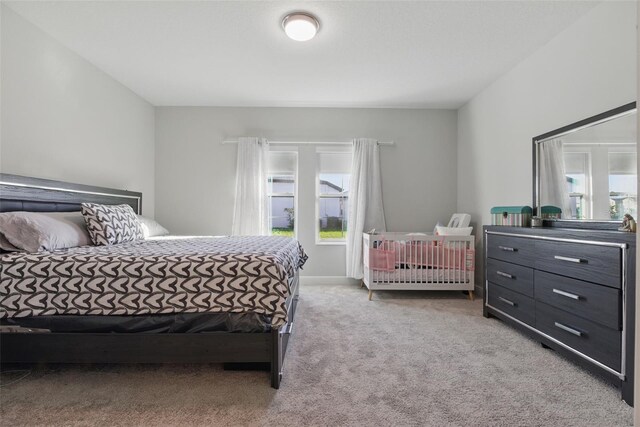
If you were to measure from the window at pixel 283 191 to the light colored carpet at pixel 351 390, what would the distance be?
2061 mm

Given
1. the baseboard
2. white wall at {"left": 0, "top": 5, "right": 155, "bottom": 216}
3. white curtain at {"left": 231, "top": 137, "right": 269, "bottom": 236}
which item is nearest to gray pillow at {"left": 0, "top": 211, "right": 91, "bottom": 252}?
white wall at {"left": 0, "top": 5, "right": 155, "bottom": 216}

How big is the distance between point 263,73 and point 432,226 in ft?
9.23

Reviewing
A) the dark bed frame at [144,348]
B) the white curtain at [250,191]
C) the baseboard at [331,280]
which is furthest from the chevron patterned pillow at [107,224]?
the baseboard at [331,280]

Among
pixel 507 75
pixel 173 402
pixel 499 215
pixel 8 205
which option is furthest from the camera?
pixel 507 75

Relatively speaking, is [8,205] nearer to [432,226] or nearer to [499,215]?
[499,215]

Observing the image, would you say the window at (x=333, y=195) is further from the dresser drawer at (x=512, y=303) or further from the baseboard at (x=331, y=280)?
the dresser drawer at (x=512, y=303)

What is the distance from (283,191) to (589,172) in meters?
3.13

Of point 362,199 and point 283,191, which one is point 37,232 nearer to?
point 283,191

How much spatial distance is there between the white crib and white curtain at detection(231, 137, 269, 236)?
4.89ft

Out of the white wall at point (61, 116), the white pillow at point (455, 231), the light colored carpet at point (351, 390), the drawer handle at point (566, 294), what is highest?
the white wall at point (61, 116)

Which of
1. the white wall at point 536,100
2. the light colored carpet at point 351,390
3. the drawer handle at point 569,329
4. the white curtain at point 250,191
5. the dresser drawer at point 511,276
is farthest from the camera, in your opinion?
the white curtain at point 250,191

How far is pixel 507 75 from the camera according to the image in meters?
3.06

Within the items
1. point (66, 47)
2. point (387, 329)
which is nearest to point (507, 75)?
point (387, 329)

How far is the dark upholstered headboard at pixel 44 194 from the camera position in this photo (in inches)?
79.7
